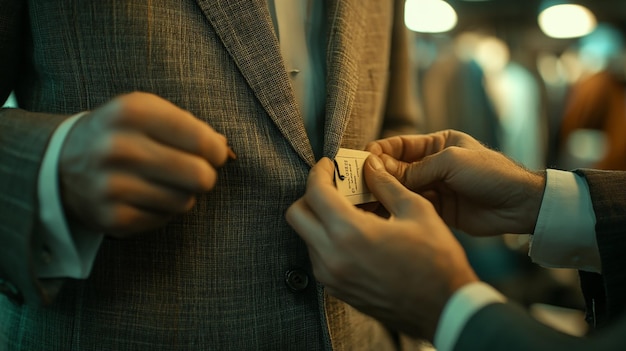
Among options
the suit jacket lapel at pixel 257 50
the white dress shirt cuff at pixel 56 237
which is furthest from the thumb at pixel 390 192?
the white dress shirt cuff at pixel 56 237

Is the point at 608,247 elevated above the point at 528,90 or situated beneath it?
elevated above

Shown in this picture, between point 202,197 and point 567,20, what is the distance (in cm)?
329

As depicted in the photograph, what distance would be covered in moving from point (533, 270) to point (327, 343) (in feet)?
8.64

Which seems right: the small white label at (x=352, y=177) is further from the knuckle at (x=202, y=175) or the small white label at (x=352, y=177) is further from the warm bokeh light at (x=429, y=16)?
the warm bokeh light at (x=429, y=16)

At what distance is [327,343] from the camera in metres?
0.61

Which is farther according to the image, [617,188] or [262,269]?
[617,188]

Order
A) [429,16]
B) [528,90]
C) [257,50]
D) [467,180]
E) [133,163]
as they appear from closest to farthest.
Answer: [133,163], [257,50], [467,180], [429,16], [528,90]

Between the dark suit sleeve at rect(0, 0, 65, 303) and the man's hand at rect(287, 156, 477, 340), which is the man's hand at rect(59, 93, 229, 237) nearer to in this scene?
the dark suit sleeve at rect(0, 0, 65, 303)

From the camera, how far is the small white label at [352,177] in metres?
0.62

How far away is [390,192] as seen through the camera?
23.2 inches

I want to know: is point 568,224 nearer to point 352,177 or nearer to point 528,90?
point 352,177

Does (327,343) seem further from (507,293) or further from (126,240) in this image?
(507,293)

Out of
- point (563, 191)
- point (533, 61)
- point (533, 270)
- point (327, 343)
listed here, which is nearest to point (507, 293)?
point (533, 270)

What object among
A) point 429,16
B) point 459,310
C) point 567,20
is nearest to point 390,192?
point 459,310
